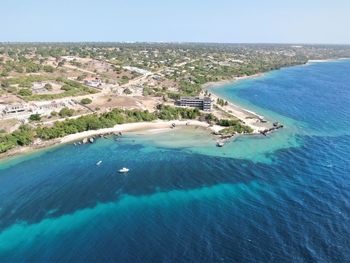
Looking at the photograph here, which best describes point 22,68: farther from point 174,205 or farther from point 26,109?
point 174,205

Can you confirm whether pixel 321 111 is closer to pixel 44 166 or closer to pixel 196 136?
pixel 196 136

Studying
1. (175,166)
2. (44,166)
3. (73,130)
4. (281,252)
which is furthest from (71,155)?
(281,252)

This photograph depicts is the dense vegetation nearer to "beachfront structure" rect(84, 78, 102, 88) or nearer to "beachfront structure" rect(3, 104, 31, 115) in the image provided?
"beachfront structure" rect(84, 78, 102, 88)

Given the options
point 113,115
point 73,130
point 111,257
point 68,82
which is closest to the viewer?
point 111,257

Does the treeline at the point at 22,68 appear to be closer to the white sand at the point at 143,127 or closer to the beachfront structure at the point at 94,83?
the beachfront structure at the point at 94,83

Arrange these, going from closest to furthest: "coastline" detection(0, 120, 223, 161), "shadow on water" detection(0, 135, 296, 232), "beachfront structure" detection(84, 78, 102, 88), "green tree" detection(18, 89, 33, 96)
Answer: "shadow on water" detection(0, 135, 296, 232), "coastline" detection(0, 120, 223, 161), "green tree" detection(18, 89, 33, 96), "beachfront structure" detection(84, 78, 102, 88)

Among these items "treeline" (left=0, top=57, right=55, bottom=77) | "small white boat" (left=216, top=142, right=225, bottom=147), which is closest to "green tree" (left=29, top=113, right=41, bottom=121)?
"small white boat" (left=216, top=142, right=225, bottom=147)

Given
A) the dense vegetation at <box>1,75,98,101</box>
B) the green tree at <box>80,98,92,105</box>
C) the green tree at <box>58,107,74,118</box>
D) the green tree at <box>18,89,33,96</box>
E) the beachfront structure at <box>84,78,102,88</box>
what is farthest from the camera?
the beachfront structure at <box>84,78,102,88</box>
